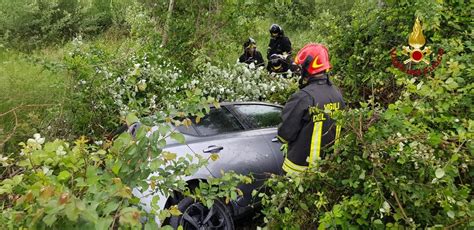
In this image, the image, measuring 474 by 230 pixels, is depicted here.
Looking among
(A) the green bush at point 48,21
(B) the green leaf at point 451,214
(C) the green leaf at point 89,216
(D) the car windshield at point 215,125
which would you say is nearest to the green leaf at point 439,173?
(B) the green leaf at point 451,214

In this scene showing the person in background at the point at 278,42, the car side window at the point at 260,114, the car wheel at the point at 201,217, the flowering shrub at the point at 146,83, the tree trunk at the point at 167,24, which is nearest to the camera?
the car wheel at the point at 201,217

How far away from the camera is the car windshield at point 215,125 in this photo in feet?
15.3

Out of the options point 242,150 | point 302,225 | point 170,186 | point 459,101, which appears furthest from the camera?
point 242,150

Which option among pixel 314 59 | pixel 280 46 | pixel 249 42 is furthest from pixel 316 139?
pixel 280 46

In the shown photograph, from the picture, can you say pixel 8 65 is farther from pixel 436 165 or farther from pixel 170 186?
pixel 436 165

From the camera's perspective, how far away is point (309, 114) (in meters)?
3.87

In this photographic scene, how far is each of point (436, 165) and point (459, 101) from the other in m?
0.99

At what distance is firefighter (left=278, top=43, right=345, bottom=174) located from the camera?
3.87 meters

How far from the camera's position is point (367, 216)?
2.66 meters

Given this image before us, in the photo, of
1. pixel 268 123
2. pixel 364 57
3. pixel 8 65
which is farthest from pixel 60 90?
pixel 364 57

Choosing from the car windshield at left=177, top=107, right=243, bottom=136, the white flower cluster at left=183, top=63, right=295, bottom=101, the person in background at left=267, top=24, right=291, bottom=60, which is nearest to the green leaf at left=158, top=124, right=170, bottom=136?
the car windshield at left=177, top=107, right=243, bottom=136

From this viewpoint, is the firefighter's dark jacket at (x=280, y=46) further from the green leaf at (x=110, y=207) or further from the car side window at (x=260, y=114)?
the green leaf at (x=110, y=207)

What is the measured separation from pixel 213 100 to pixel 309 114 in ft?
5.20

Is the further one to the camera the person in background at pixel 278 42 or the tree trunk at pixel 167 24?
the person in background at pixel 278 42
